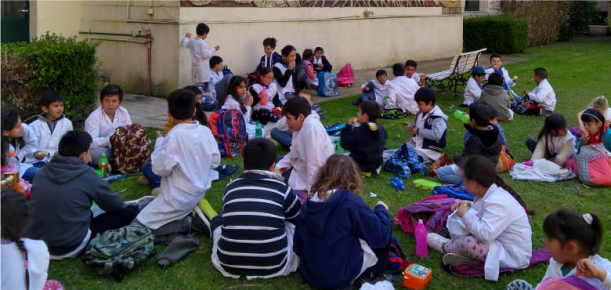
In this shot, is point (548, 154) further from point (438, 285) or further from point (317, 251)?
point (317, 251)

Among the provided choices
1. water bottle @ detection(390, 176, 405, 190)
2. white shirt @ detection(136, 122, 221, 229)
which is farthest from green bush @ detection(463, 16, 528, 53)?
white shirt @ detection(136, 122, 221, 229)

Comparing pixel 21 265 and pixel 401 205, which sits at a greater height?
pixel 21 265

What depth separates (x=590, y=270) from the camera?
3578 millimetres

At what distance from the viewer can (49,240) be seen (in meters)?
4.77

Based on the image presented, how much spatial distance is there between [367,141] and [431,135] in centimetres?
104

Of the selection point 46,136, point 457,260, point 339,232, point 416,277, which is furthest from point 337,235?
point 46,136

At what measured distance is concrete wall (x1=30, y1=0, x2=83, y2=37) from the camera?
456 inches

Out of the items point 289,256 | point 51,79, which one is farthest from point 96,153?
point 289,256

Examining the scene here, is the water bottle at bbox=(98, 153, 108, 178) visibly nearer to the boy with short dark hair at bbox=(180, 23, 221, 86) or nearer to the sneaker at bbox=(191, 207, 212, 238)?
the sneaker at bbox=(191, 207, 212, 238)

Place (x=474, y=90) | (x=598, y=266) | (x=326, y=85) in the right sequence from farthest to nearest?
(x=326, y=85) → (x=474, y=90) → (x=598, y=266)

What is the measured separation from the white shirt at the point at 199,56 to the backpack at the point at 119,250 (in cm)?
650

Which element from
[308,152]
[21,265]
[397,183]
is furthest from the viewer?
[397,183]

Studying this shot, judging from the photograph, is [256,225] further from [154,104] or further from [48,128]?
[154,104]

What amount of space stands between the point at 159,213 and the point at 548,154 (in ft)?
15.7
